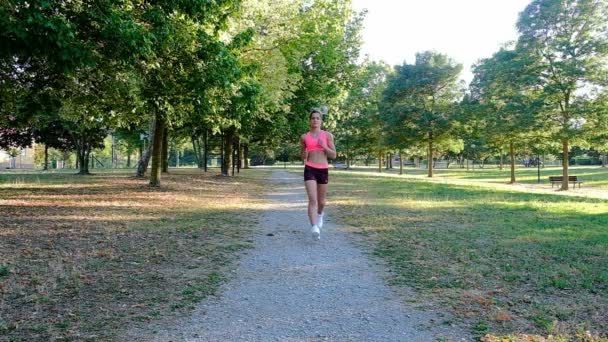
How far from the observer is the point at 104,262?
Answer: 575cm

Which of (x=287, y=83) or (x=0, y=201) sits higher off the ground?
(x=287, y=83)

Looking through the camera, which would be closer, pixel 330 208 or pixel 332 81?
pixel 330 208

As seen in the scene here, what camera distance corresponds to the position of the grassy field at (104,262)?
3807 mm

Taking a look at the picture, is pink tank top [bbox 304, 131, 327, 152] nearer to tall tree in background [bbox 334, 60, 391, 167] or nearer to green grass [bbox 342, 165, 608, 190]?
green grass [bbox 342, 165, 608, 190]

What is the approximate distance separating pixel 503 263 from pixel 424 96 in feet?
115

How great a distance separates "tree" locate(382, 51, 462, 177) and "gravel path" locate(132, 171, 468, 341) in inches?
1282

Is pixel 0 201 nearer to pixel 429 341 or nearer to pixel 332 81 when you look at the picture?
pixel 429 341

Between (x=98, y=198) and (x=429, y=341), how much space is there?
1204 centimetres

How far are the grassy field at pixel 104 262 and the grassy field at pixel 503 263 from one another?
7.85 feet

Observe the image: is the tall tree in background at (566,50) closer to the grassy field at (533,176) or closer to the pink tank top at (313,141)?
the grassy field at (533,176)

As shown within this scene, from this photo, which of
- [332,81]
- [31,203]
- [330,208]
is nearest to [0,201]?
[31,203]

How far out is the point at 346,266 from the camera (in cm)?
574

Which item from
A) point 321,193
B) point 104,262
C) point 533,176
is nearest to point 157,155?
point 321,193

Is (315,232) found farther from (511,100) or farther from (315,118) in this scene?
(511,100)
